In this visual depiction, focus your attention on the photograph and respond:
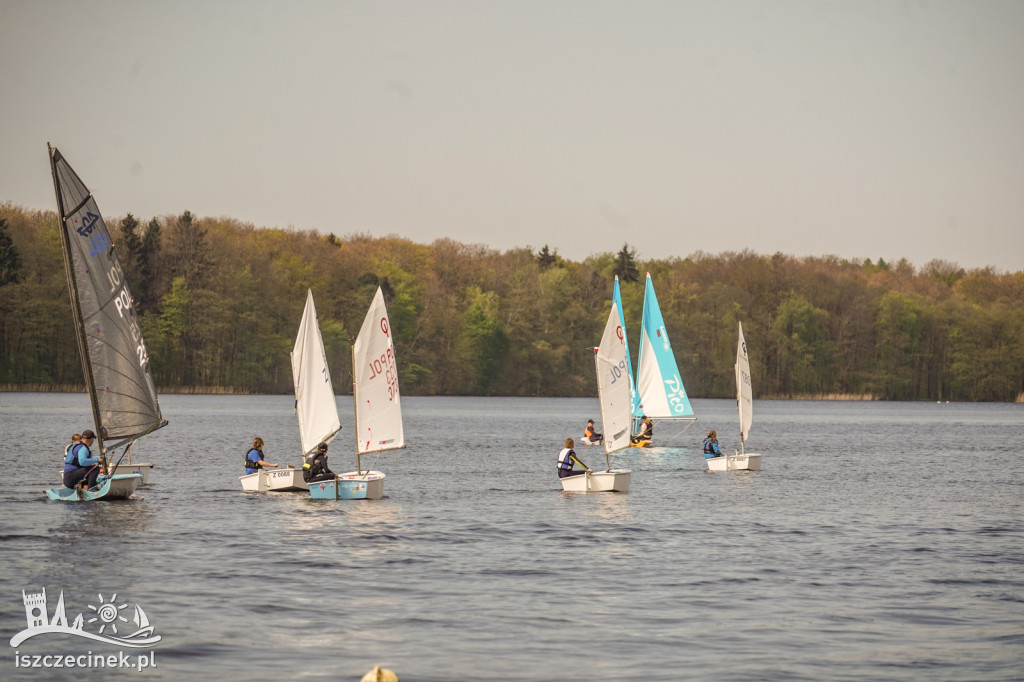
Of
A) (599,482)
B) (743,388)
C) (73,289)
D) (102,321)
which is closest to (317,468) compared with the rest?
(102,321)

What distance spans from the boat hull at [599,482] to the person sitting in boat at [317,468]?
22.3 feet

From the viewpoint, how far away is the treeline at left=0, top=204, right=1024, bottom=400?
12181 centimetres

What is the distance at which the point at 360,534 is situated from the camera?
85.8ft

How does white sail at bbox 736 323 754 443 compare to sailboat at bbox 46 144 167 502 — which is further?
white sail at bbox 736 323 754 443

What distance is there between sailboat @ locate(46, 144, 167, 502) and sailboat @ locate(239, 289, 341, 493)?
180 inches

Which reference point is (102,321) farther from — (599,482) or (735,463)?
(735,463)

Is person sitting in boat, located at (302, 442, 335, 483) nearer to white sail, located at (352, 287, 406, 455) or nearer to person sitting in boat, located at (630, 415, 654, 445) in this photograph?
white sail, located at (352, 287, 406, 455)

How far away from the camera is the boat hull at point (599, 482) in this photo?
3431cm

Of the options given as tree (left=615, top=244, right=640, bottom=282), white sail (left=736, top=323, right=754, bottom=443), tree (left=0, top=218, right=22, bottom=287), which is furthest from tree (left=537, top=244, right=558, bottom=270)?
white sail (left=736, top=323, right=754, bottom=443)

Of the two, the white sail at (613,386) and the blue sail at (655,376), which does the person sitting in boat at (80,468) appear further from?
the blue sail at (655,376)

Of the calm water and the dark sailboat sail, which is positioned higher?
the dark sailboat sail

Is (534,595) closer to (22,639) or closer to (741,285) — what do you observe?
(22,639)

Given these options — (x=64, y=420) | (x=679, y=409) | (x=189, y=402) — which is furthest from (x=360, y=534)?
(x=189, y=402)

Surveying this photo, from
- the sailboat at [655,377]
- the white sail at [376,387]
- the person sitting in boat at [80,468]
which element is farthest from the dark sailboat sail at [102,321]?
the sailboat at [655,377]
